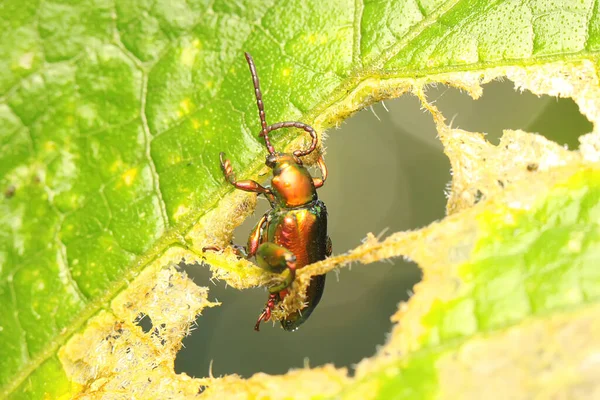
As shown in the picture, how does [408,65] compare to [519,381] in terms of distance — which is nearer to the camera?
[519,381]

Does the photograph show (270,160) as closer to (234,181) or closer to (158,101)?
(234,181)

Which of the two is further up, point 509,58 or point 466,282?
point 509,58

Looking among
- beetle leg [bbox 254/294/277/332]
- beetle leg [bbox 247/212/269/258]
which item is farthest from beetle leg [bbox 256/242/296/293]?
beetle leg [bbox 254/294/277/332]

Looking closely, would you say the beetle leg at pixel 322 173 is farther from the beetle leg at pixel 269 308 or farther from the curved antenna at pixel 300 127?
the beetle leg at pixel 269 308

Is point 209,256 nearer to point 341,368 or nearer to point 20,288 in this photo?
point 20,288

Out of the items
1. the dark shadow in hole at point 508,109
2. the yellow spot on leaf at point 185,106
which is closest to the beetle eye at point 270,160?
the yellow spot on leaf at point 185,106

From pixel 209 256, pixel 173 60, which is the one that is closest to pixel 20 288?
pixel 209 256

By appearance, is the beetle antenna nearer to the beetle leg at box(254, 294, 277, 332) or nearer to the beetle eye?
the beetle eye
